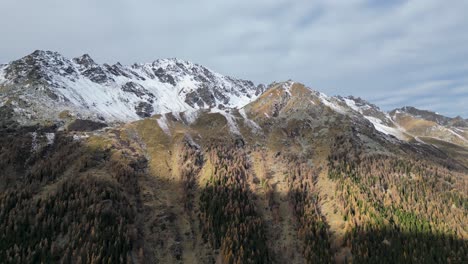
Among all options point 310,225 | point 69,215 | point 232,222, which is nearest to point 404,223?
point 310,225

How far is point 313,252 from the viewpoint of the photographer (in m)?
153

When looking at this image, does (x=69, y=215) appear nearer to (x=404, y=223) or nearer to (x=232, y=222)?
(x=232, y=222)

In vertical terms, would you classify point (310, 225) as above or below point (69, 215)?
below

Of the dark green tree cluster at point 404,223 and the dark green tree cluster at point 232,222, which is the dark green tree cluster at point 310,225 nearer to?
the dark green tree cluster at point 404,223

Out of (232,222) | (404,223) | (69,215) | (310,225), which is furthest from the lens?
(404,223)

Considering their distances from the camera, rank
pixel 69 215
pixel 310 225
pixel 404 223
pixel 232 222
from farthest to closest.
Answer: pixel 404 223 → pixel 310 225 → pixel 232 222 → pixel 69 215

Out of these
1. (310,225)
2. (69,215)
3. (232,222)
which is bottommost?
(310,225)

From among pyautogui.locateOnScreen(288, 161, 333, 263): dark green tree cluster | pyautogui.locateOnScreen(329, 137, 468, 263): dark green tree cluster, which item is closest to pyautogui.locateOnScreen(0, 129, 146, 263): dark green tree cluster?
pyautogui.locateOnScreen(288, 161, 333, 263): dark green tree cluster

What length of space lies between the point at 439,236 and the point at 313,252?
6408cm

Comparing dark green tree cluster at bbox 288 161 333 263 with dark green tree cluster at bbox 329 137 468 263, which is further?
dark green tree cluster at bbox 288 161 333 263

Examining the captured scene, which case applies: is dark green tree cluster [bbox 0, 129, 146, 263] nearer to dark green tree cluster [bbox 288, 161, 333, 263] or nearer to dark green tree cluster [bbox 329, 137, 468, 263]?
dark green tree cluster [bbox 288, 161, 333, 263]

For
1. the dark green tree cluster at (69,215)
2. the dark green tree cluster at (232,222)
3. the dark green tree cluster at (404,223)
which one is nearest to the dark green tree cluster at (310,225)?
the dark green tree cluster at (404,223)

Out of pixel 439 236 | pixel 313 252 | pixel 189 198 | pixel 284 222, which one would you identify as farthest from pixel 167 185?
pixel 439 236

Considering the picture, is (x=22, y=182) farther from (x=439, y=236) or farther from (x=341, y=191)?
(x=439, y=236)
